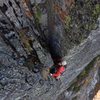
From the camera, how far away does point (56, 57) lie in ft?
19.0

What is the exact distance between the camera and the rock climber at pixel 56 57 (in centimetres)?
550

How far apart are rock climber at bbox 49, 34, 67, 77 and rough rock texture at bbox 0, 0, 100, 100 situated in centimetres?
20

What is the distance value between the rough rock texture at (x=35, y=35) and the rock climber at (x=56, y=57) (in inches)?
8.1

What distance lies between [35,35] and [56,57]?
4.06ft

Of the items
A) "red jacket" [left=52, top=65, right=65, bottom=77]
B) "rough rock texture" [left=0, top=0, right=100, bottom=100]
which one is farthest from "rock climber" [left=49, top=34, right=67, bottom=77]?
"rough rock texture" [left=0, top=0, right=100, bottom=100]

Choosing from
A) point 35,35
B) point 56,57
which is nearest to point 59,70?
point 56,57

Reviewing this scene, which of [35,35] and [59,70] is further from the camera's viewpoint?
[59,70]

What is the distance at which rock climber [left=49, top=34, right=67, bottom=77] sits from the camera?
550cm

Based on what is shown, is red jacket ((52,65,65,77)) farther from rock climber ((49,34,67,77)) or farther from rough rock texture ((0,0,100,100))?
rough rock texture ((0,0,100,100))

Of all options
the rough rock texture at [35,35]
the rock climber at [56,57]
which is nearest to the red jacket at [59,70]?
the rock climber at [56,57]

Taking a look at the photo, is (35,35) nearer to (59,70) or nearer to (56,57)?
(56,57)

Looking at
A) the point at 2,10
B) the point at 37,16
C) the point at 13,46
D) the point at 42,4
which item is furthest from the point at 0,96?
the point at 42,4

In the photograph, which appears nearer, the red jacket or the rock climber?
the rock climber

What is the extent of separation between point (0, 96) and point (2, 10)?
237 cm
